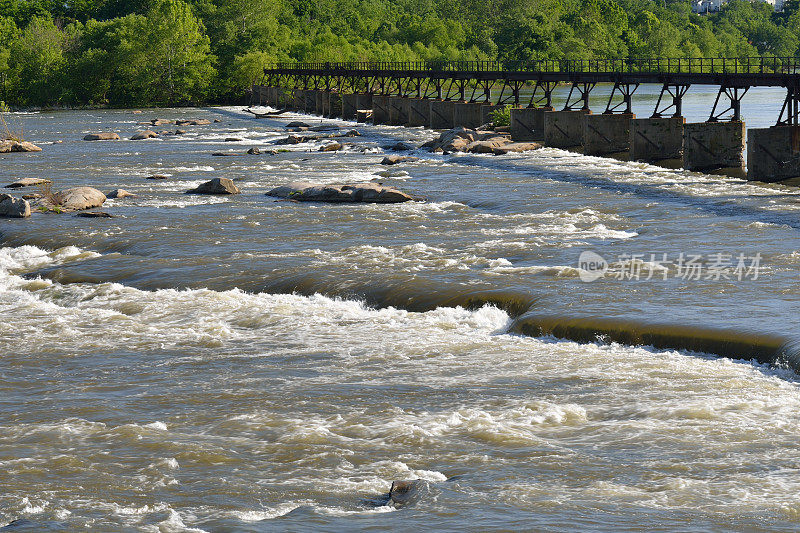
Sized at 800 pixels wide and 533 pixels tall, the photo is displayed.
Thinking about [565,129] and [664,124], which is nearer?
[664,124]

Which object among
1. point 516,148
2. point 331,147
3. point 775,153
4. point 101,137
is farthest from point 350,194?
point 101,137

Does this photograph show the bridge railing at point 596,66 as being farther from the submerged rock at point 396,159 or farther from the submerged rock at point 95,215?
the submerged rock at point 95,215

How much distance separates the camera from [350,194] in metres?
37.1

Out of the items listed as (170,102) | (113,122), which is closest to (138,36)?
(170,102)

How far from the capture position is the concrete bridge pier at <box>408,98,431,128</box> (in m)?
79.2

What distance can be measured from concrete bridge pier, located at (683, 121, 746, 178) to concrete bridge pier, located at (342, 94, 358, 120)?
5304 cm

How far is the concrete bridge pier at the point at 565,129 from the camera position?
56.7 m

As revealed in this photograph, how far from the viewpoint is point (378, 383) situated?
16.4m

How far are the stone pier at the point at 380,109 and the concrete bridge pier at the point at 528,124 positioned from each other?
2516 cm

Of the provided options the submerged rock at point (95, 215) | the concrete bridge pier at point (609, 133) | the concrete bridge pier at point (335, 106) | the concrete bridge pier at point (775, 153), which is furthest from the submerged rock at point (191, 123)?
the concrete bridge pier at point (775, 153)

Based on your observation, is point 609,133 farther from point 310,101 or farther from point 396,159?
point 310,101

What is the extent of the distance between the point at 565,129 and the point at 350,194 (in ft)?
75.7

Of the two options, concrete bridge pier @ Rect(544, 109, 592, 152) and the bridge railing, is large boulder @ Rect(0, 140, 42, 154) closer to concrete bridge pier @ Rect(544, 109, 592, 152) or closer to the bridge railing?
the bridge railing

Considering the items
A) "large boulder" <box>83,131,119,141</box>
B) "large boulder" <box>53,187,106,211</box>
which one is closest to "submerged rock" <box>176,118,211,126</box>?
"large boulder" <box>83,131,119,141</box>
